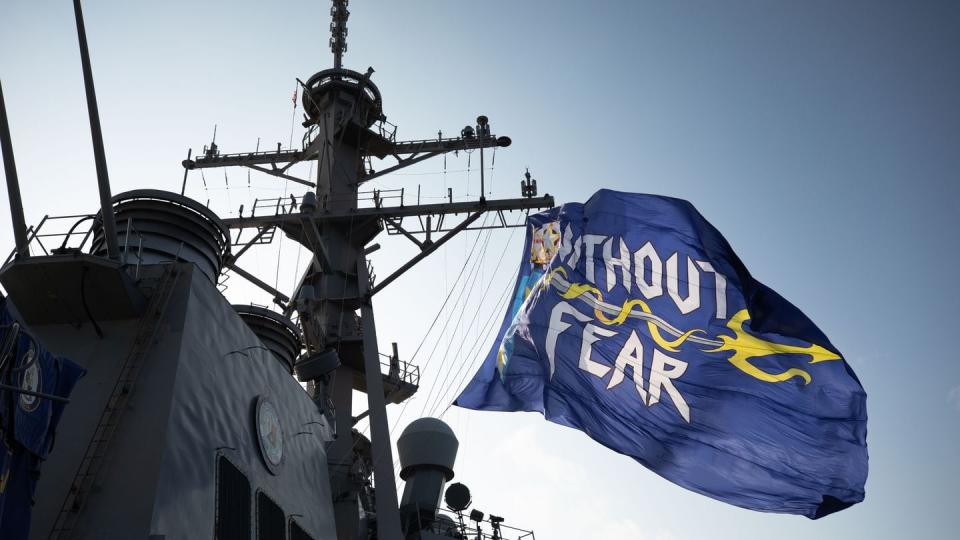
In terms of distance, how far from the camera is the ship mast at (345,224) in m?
11.7

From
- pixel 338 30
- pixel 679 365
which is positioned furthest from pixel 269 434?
pixel 338 30

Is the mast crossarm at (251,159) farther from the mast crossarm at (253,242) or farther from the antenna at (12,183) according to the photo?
the antenna at (12,183)

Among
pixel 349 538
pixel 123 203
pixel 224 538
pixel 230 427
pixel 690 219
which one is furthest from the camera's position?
pixel 349 538

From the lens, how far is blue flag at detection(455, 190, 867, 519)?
7.19m

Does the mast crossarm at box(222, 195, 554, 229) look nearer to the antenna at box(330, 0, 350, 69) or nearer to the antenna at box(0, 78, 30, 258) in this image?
the antenna at box(330, 0, 350, 69)

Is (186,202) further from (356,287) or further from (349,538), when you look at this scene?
(356,287)

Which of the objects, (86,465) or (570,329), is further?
(570,329)

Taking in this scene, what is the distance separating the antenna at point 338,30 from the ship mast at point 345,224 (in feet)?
0.09

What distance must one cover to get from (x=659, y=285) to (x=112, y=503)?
17.4ft

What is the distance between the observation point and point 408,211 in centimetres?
1477

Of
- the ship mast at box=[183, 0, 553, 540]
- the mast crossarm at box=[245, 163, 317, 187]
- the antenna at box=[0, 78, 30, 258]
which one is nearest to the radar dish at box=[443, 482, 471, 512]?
the ship mast at box=[183, 0, 553, 540]

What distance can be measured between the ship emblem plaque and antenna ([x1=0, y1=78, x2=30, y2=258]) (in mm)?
2408

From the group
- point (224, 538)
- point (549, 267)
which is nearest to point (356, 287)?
point (549, 267)

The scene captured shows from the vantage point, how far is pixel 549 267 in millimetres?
9031
